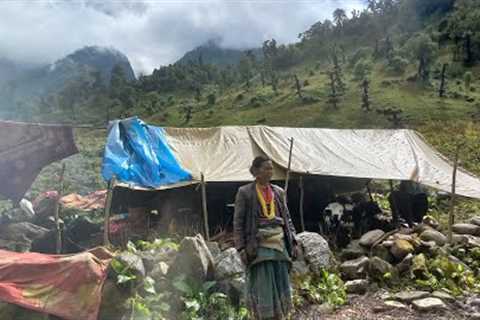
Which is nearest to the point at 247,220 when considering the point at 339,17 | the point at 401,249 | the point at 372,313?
the point at 372,313

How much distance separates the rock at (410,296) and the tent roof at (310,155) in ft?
10.4

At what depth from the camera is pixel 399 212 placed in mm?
9258

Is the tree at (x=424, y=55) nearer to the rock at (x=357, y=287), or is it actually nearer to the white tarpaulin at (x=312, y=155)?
the white tarpaulin at (x=312, y=155)

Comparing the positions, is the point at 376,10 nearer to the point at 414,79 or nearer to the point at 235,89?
the point at 235,89

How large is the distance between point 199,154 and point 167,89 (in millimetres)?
56925

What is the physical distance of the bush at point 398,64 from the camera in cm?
4084

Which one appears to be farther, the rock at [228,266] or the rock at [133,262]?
the rock at [228,266]

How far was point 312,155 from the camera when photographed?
30.1 feet

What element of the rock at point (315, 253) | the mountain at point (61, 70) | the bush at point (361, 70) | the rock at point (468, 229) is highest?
the mountain at point (61, 70)

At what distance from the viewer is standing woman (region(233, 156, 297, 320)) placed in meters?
3.66

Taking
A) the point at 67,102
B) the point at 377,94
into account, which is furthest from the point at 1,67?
the point at 377,94

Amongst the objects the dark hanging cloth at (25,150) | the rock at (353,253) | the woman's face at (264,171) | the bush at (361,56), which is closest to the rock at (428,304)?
the rock at (353,253)

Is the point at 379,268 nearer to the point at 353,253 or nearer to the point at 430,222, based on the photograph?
the point at 353,253

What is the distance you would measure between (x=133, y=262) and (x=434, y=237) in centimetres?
496
